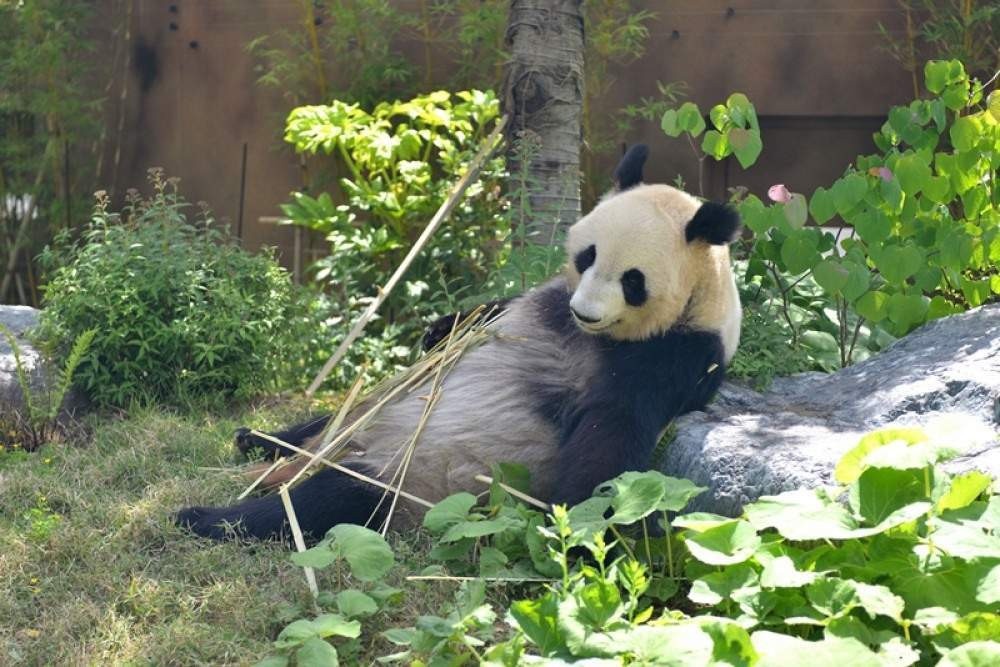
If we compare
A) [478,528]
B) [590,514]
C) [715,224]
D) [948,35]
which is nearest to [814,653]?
[590,514]

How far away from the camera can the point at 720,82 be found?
718cm

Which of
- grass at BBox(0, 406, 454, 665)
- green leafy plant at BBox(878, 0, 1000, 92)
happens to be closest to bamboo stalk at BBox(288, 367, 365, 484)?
grass at BBox(0, 406, 454, 665)

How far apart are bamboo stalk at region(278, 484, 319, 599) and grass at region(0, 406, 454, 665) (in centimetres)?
3

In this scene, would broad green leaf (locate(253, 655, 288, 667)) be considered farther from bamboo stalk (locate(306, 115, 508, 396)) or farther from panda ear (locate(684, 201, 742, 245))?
panda ear (locate(684, 201, 742, 245))

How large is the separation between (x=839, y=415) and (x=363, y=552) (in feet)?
5.01

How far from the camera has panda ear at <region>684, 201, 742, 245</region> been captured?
9.99 feet

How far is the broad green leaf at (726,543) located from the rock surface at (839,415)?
0.43 meters

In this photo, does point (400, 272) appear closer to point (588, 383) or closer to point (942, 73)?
point (588, 383)

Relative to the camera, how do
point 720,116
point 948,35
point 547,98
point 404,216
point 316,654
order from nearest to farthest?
point 316,654
point 720,116
point 547,98
point 404,216
point 948,35

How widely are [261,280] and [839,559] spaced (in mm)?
3273

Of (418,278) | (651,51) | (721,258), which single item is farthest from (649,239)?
(651,51)

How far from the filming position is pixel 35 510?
3.33 metres

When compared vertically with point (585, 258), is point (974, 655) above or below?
below

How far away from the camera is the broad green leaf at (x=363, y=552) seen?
8.63 feet
